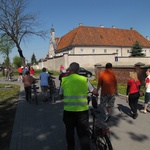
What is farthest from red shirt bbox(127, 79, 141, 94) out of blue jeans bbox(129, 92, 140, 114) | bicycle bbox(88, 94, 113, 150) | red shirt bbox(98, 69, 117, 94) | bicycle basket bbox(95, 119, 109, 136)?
bicycle basket bbox(95, 119, 109, 136)

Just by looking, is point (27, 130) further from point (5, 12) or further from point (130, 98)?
point (5, 12)

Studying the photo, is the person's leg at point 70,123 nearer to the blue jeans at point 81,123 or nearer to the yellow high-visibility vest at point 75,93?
the blue jeans at point 81,123

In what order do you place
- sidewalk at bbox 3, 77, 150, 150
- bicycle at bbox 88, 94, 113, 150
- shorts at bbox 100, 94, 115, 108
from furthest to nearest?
shorts at bbox 100, 94, 115, 108
sidewalk at bbox 3, 77, 150, 150
bicycle at bbox 88, 94, 113, 150

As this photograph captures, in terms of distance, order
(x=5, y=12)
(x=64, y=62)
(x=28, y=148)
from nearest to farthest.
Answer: (x=28, y=148) → (x=5, y=12) → (x=64, y=62)

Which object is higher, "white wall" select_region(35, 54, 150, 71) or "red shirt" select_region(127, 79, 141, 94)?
"white wall" select_region(35, 54, 150, 71)

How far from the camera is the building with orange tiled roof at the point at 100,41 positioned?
2103 inches

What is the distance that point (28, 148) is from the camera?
5.31 metres

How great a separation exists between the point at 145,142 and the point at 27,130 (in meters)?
3.47

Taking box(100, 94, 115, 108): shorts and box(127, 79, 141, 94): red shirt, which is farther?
box(127, 79, 141, 94): red shirt

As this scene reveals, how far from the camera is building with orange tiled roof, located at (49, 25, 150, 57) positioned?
5341 centimetres

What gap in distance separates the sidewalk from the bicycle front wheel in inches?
35.5

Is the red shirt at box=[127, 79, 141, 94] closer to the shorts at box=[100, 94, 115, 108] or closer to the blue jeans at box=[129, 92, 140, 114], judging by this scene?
the blue jeans at box=[129, 92, 140, 114]

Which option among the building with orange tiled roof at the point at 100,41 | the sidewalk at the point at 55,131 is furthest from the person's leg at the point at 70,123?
the building with orange tiled roof at the point at 100,41

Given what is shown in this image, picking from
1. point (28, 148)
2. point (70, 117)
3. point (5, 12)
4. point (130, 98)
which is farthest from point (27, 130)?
point (5, 12)
